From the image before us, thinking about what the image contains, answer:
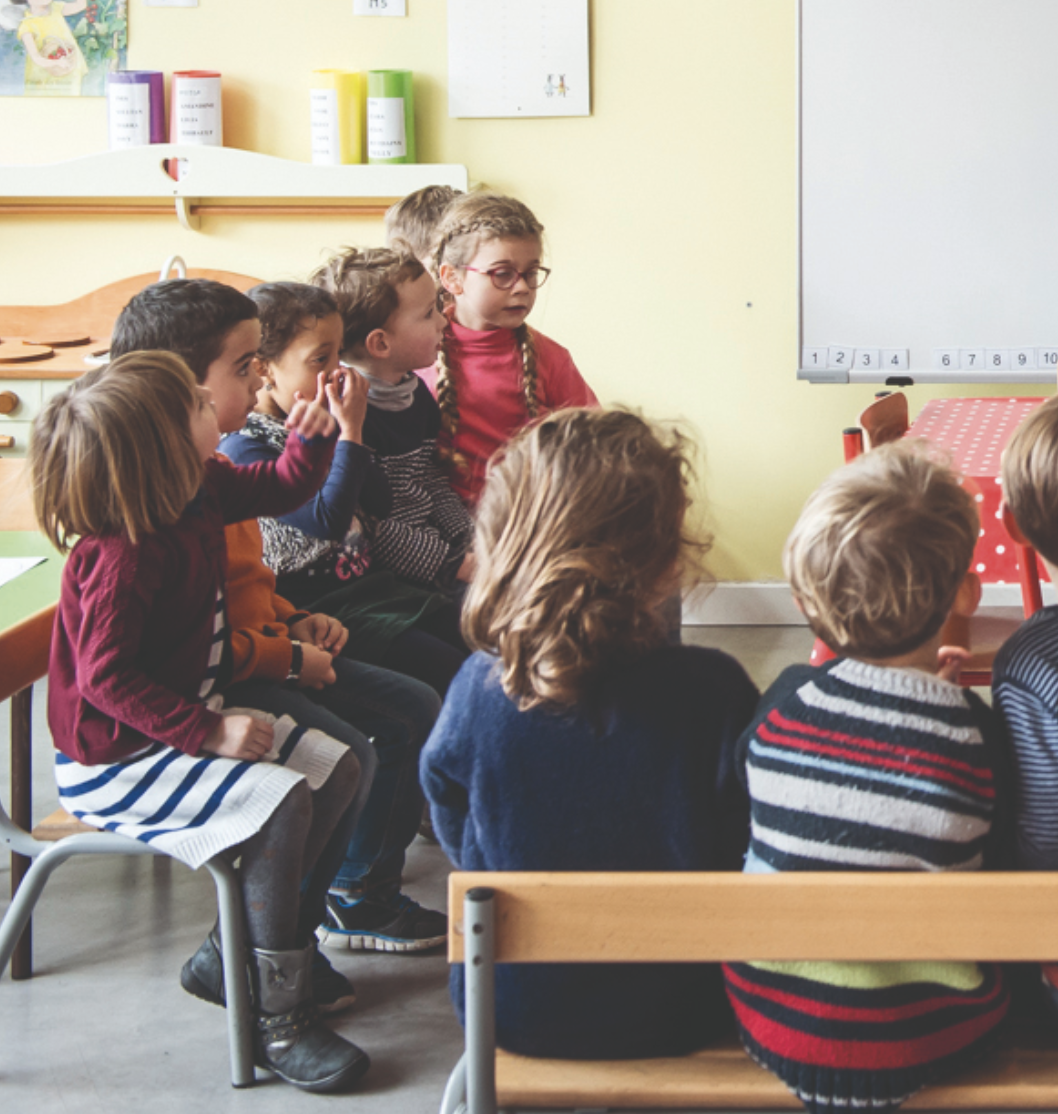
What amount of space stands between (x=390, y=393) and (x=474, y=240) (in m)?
0.34

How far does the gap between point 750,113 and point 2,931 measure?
8.75 ft

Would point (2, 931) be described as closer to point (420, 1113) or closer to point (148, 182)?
point (420, 1113)

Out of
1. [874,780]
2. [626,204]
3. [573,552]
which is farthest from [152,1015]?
[626,204]

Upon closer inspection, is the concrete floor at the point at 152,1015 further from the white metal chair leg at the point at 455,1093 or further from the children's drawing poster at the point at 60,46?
the children's drawing poster at the point at 60,46

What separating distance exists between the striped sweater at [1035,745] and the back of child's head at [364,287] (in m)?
1.15

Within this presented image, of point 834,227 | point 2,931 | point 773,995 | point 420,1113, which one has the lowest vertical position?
point 420,1113

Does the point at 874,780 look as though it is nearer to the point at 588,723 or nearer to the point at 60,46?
the point at 588,723

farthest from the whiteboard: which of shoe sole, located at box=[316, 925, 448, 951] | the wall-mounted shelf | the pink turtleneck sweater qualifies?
shoe sole, located at box=[316, 925, 448, 951]

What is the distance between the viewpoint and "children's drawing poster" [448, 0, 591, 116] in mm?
3338

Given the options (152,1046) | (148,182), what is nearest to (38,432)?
(152,1046)

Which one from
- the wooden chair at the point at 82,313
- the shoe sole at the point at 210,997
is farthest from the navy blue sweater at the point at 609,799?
the wooden chair at the point at 82,313

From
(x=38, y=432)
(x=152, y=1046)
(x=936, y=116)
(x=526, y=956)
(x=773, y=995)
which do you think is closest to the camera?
(x=526, y=956)

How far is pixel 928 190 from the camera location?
10.5 ft

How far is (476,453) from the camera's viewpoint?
2.20 metres
